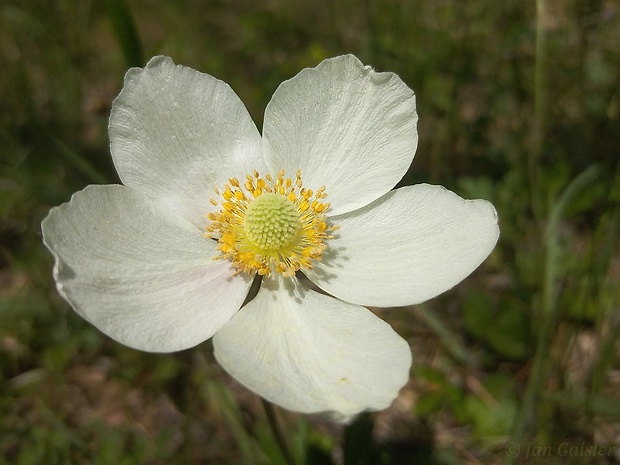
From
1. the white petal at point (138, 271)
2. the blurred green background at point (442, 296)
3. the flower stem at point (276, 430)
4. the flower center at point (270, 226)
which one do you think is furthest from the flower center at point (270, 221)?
the blurred green background at point (442, 296)

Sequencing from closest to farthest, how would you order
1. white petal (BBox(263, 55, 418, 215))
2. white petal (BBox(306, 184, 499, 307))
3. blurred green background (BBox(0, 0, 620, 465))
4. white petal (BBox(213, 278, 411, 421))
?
white petal (BBox(213, 278, 411, 421)) < white petal (BBox(306, 184, 499, 307)) < white petal (BBox(263, 55, 418, 215)) < blurred green background (BBox(0, 0, 620, 465))

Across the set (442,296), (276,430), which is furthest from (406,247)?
(442,296)

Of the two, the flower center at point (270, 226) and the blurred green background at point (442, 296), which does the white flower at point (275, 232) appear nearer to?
the flower center at point (270, 226)

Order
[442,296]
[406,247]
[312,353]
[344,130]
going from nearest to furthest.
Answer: [312,353] → [406,247] → [344,130] → [442,296]

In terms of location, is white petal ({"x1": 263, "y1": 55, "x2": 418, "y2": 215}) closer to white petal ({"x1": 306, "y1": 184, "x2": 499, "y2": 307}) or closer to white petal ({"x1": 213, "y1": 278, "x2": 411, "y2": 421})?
white petal ({"x1": 306, "y1": 184, "x2": 499, "y2": 307})

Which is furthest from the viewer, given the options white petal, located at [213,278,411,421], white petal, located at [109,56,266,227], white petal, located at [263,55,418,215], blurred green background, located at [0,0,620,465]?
blurred green background, located at [0,0,620,465]

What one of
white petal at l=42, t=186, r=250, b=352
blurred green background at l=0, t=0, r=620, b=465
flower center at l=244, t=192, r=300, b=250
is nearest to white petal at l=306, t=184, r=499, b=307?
flower center at l=244, t=192, r=300, b=250

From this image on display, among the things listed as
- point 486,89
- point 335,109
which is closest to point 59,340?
point 335,109

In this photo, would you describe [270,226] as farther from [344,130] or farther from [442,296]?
[442,296]
